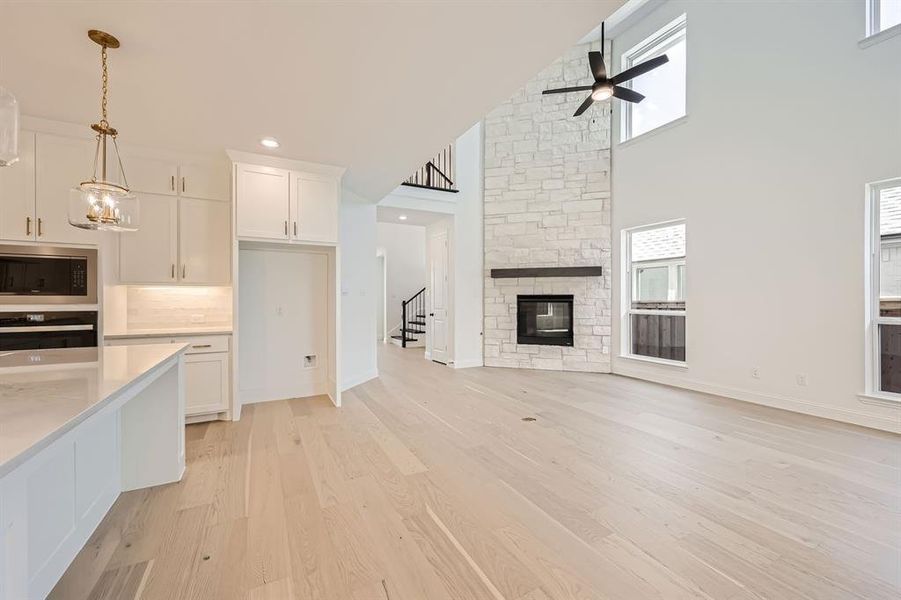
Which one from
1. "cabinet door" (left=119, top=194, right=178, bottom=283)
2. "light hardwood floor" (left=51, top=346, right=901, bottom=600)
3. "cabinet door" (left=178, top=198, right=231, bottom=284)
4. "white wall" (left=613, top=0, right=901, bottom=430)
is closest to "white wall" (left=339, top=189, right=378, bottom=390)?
"cabinet door" (left=178, top=198, right=231, bottom=284)

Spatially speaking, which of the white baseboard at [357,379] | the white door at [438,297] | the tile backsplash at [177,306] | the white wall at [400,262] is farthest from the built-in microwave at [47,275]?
the white wall at [400,262]

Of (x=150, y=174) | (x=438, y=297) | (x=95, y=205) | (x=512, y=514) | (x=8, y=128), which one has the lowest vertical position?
(x=512, y=514)

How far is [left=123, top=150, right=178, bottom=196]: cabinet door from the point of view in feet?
11.4

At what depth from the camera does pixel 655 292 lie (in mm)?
5512

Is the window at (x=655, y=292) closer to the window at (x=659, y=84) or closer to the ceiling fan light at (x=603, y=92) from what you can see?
the window at (x=659, y=84)

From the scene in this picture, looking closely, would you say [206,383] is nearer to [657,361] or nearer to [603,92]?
[603,92]

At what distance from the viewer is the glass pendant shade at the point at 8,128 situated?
130 centimetres

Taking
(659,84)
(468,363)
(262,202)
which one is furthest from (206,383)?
(659,84)

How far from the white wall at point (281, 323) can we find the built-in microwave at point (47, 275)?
1.21 meters

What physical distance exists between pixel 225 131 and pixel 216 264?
1.32 meters

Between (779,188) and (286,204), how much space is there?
5.28 m

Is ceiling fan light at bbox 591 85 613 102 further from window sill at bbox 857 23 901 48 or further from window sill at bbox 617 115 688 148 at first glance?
window sill at bbox 857 23 901 48

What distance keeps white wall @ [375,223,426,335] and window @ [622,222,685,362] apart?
616 cm

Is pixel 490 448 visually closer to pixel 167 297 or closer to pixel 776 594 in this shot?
pixel 776 594
